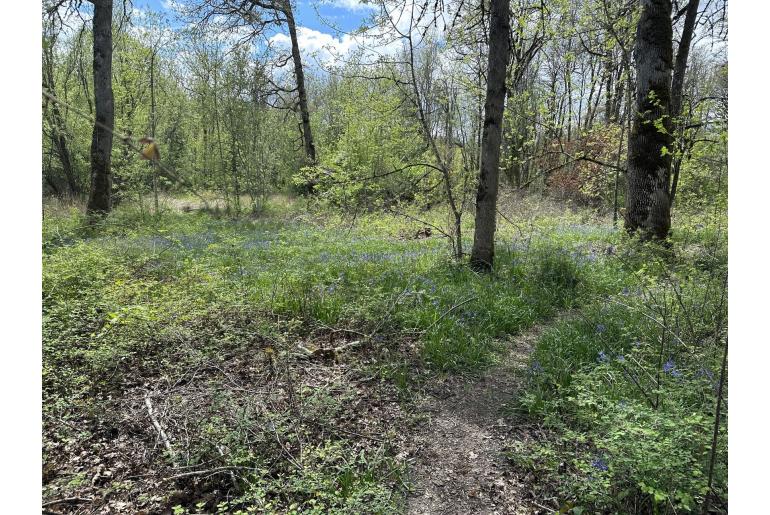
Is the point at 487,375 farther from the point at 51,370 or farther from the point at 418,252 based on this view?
the point at 418,252

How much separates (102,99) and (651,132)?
489 inches

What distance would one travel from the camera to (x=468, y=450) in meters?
3.04

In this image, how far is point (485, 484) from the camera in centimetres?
271

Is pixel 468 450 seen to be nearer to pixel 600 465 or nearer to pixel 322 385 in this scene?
pixel 600 465

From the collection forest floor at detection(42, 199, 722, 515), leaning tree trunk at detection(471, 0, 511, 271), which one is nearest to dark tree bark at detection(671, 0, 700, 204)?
forest floor at detection(42, 199, 722, 515)

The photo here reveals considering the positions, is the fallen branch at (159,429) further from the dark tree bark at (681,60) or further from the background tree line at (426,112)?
the dark tree bark at (681,60)

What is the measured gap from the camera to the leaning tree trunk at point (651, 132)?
275 inches

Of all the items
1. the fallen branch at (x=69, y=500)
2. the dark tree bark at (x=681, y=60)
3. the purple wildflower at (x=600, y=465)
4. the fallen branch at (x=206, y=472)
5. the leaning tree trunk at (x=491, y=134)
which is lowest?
the fallen branch at (x=69, y=500)

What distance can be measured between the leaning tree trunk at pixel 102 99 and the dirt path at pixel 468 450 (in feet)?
36.4

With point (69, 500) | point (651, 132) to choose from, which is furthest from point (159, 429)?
point (651, 132)

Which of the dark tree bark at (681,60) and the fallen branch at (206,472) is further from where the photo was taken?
the dark tree bark at (681,60)

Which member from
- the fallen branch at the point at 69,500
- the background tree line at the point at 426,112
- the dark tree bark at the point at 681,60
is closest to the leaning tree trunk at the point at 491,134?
the background tree line at the point at 426,112

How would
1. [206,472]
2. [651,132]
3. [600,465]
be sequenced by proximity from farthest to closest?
[651,132] < [206,472] < [600,465]

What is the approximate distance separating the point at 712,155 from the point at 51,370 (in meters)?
6.48
